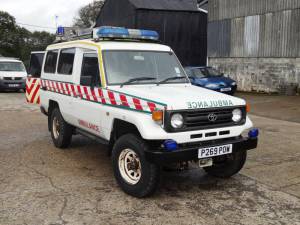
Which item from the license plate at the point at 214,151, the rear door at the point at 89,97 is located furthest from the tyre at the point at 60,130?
the license plate at the point at 214,151

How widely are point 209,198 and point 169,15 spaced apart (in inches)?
986

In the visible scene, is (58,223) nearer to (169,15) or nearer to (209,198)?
(209,198)

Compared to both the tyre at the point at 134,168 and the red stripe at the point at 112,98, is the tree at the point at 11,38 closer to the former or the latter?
the red stripe at the point at 112,98

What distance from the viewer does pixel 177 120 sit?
15.4 feet

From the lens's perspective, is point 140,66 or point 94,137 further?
point 94,137

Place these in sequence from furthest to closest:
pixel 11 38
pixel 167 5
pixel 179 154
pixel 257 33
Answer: pixel 11 38 < pixel 167 5 < pixel 257 33 < pixel 179 154

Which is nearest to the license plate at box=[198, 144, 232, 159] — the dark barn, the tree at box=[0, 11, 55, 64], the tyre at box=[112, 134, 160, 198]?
the tyre at box=[112, 134, 160, 198]

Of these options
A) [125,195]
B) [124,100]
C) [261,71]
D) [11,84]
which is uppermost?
[261,71]

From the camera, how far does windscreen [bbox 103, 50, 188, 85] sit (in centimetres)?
570

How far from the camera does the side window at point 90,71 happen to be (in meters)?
5.72

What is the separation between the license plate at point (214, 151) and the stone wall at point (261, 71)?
549 inches

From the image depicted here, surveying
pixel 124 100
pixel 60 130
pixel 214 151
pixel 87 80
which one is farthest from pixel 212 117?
pixel 60 130

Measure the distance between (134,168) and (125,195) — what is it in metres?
0.39

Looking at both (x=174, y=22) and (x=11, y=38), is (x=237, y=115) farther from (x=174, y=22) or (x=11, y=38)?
(x=11, y=38)
